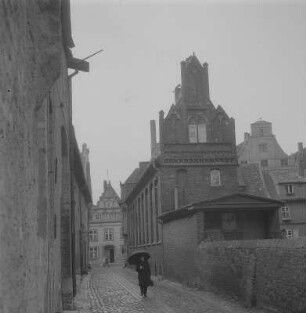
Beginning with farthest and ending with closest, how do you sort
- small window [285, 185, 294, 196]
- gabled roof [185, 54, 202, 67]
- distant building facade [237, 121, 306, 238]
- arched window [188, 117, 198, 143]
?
small window [285, 185, 294, 196]
distant building facade [237, 121, 306, 238]
gabled roof [185, 54, 202, 67]
arched window [188, 117, 198, 143]

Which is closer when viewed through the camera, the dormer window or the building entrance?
the dormer window

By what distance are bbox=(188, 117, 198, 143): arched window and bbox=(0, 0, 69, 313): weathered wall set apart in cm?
2508

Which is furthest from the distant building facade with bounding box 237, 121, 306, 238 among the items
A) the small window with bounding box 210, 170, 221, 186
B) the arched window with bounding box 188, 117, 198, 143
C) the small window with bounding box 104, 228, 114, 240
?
the small window with bounding box 104, 228, 114, 240

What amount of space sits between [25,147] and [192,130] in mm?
27533

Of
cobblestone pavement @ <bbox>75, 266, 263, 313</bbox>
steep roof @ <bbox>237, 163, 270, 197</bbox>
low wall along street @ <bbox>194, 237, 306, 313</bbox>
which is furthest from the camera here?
steep roof @ <bbox>237, 163, 270, 197</bbox>

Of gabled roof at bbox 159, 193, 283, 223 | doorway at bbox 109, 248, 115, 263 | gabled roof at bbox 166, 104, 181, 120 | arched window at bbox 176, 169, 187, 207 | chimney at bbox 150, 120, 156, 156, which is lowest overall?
doorway at bbox 109, 248, 115, 263

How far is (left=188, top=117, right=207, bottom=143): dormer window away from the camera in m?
33.2

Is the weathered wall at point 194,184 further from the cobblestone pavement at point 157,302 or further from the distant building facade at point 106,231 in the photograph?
the distant building facade at point 106,231

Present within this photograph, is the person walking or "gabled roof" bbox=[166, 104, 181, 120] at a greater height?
"gabled roof" bbox=[166, 104, 181, 120]

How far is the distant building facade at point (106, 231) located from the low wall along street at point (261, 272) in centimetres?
5815

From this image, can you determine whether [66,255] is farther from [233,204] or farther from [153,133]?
[153,133]

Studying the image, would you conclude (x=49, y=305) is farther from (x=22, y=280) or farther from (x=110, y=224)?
(x=110, y=224)

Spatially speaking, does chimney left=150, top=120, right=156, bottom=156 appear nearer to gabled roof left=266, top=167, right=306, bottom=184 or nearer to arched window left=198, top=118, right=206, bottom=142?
gabled roof left=266, top=167, right=306, bottom=184

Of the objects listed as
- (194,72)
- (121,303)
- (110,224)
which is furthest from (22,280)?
(110,224)
